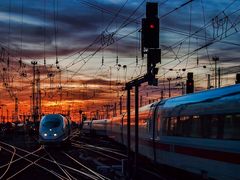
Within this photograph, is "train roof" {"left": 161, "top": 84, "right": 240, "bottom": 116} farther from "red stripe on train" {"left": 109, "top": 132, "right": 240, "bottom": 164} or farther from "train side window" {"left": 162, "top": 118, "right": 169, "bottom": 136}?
"red stripe on train" {"left": 109, "top": 132, "right": 240, "bottom": 164}

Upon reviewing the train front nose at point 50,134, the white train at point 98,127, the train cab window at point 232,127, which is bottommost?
the white train at point 98,127

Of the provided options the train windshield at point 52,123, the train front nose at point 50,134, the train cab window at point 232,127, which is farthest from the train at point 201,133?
the train windshield at point 52,123

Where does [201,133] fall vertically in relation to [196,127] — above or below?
below

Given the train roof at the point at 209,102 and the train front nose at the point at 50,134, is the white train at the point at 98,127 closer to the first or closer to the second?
the train front nose at the point at 50,134

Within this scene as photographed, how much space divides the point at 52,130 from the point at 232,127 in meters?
30.9

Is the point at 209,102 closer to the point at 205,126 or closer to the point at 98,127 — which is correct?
the point at 205,126

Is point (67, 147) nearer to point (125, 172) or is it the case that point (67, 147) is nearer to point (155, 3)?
point (125, 172)

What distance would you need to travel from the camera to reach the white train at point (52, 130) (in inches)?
1795

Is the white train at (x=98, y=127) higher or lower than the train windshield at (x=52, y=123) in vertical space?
lower

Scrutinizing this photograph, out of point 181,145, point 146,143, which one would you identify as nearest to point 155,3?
point 181,145

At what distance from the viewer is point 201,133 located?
61.4 ft

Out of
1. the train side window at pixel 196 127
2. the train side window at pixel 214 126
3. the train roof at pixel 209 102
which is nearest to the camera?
the train roof at pixel 209 102

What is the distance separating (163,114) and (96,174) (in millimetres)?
3897

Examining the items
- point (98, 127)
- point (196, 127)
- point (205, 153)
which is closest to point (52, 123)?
point (196, 127)
